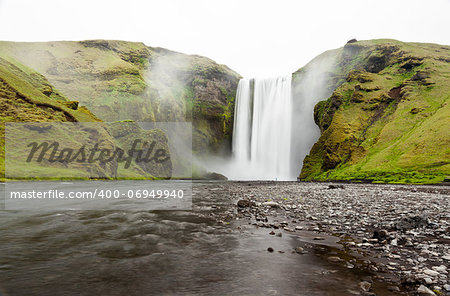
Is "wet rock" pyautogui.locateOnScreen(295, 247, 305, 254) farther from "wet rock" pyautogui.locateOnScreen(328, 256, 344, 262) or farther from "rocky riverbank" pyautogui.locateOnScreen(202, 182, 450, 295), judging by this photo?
"wet rock" pyautogui.locateOnScreen(328, 256, 344, 262)

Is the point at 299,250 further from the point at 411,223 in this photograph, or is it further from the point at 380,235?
the point at 411,223

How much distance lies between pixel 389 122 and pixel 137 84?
114 meters

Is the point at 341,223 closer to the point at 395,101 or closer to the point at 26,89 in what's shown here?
the point at 395,101

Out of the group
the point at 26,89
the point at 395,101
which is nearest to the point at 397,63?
the point at 395,101

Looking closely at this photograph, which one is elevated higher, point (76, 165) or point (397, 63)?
point (397, 63)

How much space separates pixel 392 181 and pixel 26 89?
9850 cm

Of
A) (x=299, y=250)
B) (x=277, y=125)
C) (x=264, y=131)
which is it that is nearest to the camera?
(x=299, y=250)

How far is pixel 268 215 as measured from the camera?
1337 centimetres

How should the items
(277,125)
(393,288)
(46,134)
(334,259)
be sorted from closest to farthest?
(393,288)
(334,259)
(46,134)
(277,125)

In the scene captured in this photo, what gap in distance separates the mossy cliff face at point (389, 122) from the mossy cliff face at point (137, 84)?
60480 mm

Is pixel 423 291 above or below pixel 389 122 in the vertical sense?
below

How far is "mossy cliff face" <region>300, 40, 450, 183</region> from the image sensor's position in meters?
50.2

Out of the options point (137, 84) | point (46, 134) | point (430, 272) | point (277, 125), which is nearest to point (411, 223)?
point (430, 272)

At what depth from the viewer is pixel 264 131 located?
105438 mm
